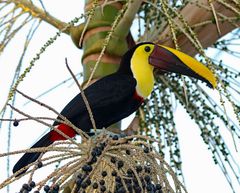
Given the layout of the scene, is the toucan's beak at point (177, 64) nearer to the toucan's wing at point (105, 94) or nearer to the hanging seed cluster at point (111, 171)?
the toucan's wing at point (105, 94)

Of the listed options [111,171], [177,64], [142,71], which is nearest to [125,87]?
[142,71]

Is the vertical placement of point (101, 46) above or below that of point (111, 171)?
above

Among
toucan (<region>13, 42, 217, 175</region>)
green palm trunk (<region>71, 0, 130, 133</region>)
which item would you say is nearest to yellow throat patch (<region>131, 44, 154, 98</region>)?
toucan (<region>13, 42, 217, 175</region>)

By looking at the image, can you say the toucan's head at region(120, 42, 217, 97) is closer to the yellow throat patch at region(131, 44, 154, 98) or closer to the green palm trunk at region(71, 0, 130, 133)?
the yellow throat patch at region(131, 44, 154, 98)

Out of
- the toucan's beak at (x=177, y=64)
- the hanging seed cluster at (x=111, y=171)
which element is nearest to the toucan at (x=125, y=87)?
the toucan's beak at (x=177, y=64)

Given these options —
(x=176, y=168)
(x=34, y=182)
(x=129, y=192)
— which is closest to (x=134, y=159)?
(x=129, y=192)

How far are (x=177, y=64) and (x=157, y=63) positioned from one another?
0.18 m

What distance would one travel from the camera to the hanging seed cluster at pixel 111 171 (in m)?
1.53

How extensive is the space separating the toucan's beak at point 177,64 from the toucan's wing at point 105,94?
0.42 feet

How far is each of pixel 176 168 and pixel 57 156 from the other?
92cm

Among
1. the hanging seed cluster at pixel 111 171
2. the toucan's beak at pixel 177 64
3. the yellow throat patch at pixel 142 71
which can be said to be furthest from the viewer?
the yellow throat patch at pixel 142 71

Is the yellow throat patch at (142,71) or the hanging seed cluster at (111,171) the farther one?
the yellow throat patch at (142,71)

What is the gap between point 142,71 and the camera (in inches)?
107

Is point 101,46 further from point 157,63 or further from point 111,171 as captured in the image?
point 111,171
